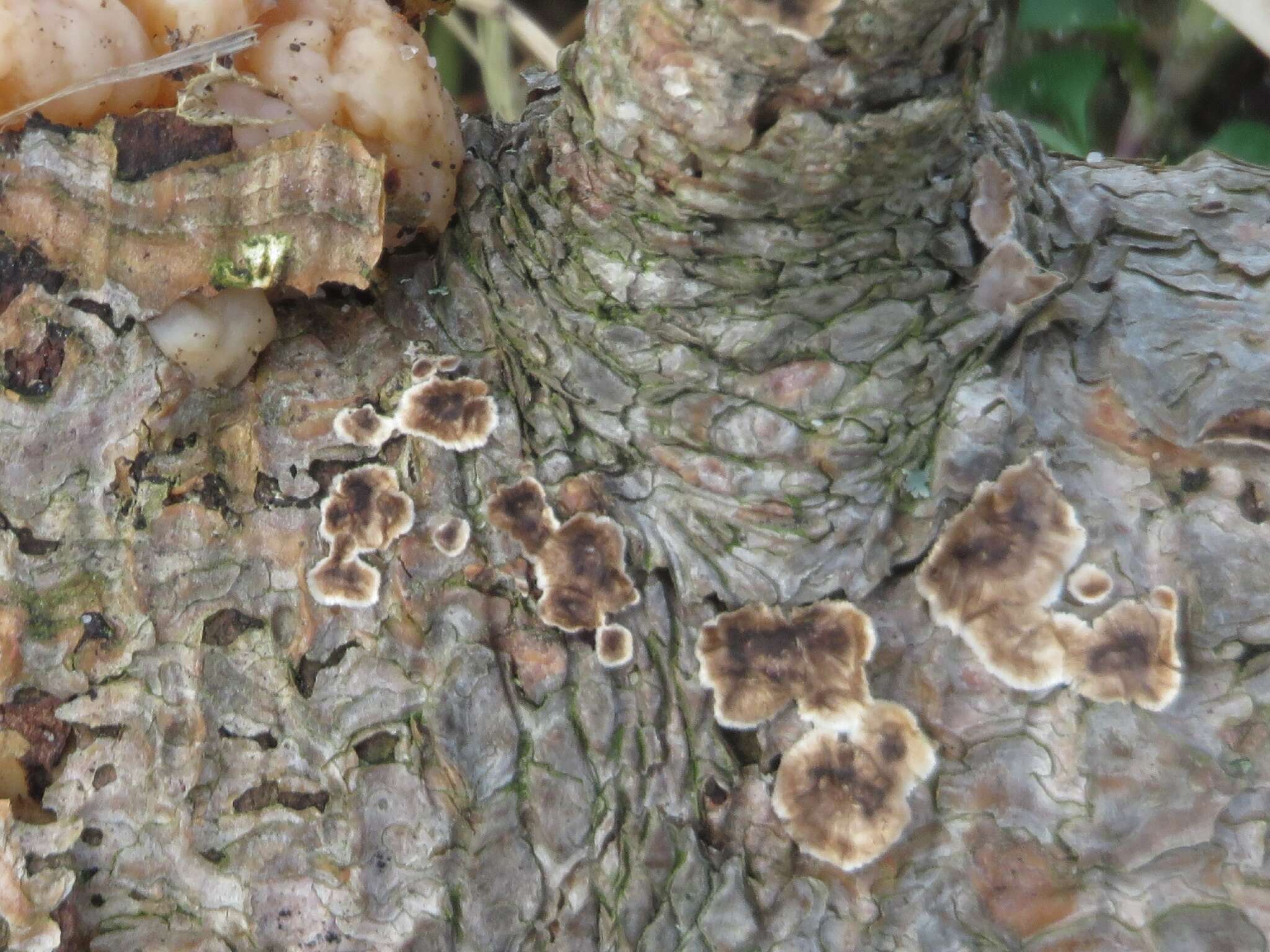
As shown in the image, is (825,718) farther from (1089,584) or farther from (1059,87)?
(1059,87)

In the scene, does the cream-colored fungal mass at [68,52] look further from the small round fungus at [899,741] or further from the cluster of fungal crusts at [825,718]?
the small round fungus at [899,741]

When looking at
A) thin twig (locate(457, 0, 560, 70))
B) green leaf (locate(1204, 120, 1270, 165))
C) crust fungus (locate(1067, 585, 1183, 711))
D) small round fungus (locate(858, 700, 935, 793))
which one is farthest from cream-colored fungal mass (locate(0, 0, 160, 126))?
green leaf (locate(1204, 120, 1270, 165))

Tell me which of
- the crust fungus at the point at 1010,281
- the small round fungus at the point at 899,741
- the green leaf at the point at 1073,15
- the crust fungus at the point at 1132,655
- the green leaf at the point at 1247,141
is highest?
the crust fungus at the point at 1010,281

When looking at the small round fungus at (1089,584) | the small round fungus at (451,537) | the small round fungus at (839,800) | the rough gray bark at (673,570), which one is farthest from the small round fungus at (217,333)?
the small round fungus at (1089,584)

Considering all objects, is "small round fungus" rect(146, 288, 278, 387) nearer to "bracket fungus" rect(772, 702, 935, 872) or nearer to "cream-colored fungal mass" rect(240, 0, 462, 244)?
"cream-colored fungal mass" rect(240, 0, 462, 244)

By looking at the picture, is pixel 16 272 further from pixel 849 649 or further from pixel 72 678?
pixel 849 649
